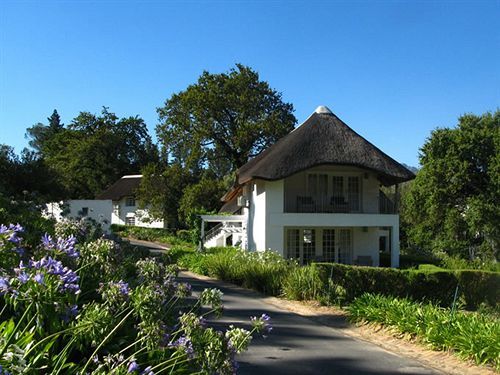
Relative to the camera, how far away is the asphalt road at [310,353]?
293 inches

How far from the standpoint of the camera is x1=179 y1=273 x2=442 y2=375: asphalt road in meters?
7.45

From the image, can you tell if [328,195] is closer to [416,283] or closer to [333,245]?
[333,245]

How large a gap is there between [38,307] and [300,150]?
68.9 feet

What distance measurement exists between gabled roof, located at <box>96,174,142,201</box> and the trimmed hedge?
41.4m

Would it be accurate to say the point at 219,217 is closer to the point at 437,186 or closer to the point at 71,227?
the point at 437,186

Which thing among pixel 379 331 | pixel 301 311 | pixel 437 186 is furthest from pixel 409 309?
pixel 437 186

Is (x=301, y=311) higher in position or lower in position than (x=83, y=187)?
lower

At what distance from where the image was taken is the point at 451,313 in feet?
31.5

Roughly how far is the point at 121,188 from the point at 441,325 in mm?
49207

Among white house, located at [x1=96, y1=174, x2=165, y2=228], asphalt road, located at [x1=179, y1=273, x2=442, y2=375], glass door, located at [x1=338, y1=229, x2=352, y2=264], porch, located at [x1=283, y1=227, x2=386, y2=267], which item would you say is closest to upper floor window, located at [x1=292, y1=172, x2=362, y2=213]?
porch, located at [x1=283, y1=227, x2=386, y2=267]

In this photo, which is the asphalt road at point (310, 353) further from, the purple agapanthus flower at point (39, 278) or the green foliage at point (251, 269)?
the purple agapanthus flower at point (39, 278)

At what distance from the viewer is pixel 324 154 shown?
23641 mm

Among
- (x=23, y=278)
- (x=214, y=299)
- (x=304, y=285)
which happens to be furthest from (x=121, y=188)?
(x=23, y=278)

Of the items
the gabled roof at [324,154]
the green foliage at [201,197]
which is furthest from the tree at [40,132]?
the gabled roof at [324,154]
